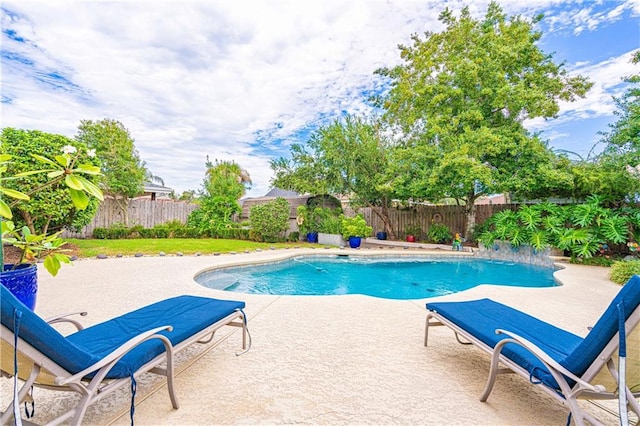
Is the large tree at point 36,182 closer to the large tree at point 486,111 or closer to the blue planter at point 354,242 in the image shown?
the blue planter at point 354,242

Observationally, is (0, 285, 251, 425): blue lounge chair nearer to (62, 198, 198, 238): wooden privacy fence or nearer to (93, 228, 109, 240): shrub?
(93, 228, 109, 240): shrub

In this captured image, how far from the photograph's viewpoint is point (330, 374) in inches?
92.6

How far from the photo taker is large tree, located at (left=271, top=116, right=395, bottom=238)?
1293cm

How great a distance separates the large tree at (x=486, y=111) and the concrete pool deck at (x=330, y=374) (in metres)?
6.81

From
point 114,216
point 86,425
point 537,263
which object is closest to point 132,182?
point 114,216

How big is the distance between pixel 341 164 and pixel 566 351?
37.7 ft

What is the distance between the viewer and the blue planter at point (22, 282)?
9.42 ft

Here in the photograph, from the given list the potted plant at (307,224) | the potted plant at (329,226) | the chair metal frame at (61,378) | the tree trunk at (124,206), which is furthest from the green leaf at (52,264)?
the tree trunk at (124,206)

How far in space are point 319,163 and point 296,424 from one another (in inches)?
476

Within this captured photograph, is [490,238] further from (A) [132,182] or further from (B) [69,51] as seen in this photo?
(A) [132,182]

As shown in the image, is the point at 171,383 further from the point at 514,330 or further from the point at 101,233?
the point at 101,233

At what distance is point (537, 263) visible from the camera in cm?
916

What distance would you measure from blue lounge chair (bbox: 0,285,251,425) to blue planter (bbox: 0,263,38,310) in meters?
1.33

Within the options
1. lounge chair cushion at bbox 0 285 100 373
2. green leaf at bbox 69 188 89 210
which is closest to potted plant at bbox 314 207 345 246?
green leaf at bbox 69 188 89 210
